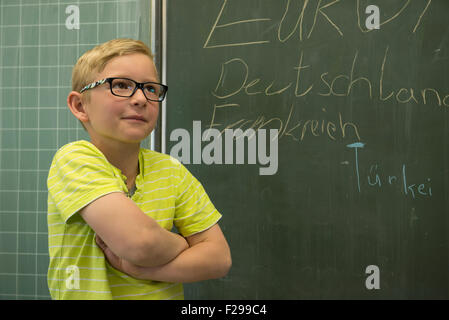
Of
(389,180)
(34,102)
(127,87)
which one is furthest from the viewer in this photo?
(34,102)

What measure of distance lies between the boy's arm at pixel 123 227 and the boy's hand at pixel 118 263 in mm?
24

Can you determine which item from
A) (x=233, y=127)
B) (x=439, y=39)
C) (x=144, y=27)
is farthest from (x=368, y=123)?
(x=144, y=27)

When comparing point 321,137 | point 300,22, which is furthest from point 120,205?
point 300,22

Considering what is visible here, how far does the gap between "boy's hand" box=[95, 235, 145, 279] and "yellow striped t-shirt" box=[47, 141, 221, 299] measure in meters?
0.01

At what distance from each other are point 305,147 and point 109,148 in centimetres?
86

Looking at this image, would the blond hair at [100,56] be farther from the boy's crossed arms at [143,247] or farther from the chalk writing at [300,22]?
the chalk writing at [300,22]

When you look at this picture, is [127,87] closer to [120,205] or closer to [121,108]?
[121,108]

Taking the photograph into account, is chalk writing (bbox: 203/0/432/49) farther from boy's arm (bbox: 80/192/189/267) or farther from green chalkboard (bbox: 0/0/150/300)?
boy's arm (bbox: 80/192/189/267)

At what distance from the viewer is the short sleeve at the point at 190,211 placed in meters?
0.91

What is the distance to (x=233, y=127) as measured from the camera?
1502mm

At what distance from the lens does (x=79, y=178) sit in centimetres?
77

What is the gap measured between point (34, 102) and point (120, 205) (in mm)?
1059

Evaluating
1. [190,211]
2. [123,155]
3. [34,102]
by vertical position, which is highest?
[34,102]

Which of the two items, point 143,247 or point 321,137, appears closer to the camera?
point 143,247
